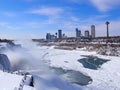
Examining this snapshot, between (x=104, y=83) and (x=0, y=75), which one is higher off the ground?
(x=0, y=75)

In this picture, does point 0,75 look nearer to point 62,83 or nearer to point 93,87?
point 62,83

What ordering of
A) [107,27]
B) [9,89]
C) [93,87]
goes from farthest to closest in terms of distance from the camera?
[107,27]
[93,87]
[9,89]

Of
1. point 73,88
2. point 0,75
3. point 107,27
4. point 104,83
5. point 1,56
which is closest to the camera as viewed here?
point 0,75

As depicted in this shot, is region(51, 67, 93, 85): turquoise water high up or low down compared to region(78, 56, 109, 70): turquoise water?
up

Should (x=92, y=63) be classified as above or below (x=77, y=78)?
below

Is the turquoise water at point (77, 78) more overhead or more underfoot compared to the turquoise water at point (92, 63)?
more overhead

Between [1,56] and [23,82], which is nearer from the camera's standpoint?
[23,82]

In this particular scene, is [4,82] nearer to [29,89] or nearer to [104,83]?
[29,89]

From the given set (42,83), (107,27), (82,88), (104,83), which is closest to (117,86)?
(104,83)

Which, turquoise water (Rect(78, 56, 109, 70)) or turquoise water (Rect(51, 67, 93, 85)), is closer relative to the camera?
turquoise water (Rect(51, 67, 93, 85))

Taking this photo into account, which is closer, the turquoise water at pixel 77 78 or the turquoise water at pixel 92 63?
the turquoise water at pixel 77 78

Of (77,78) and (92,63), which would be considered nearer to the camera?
(77,78)
